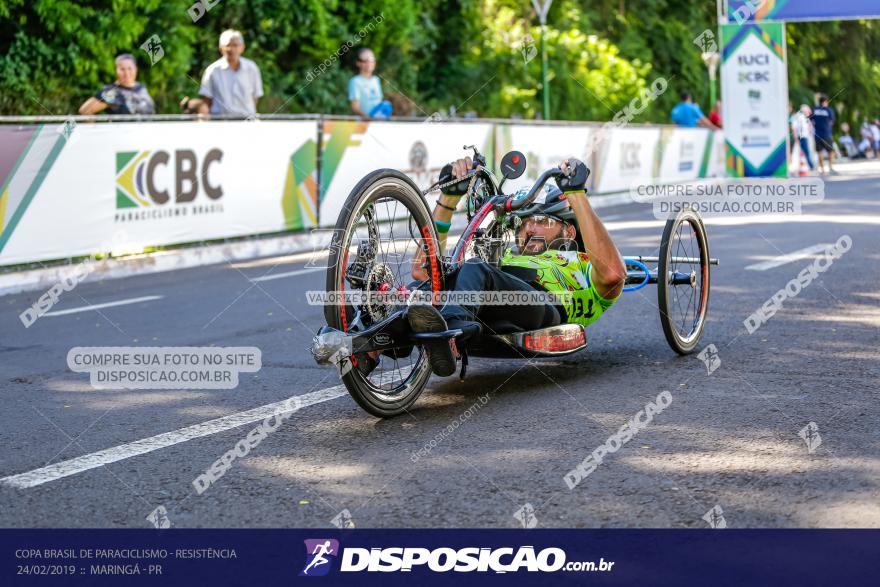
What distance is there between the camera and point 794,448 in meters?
5.03

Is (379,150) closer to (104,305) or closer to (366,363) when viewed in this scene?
(104,305)

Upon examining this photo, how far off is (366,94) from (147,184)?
458 centimetres

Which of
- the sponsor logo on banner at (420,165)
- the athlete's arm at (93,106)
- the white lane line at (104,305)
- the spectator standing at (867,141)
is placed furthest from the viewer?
the spectator standing at (867,141)

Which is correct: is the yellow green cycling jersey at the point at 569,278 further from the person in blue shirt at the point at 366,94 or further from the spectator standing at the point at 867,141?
the spectator standing at the point at 867,141

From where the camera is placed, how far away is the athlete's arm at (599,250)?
609 centimetres

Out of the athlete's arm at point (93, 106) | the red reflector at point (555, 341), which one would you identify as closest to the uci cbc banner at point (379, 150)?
the athlete's arm at point (93, 106)

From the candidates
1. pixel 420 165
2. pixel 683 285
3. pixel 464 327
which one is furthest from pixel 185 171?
pixel 464 327

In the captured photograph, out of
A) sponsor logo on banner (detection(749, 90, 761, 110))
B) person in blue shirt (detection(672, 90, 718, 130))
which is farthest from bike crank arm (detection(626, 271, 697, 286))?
person in blue shirt (detection(672, 90, 718, 130))

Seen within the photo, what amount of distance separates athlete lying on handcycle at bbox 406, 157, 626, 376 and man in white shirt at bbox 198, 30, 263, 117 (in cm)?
895

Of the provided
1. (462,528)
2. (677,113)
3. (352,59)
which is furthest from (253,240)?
(677,113)

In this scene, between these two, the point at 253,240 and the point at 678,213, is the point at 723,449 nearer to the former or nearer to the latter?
the point at 678,213

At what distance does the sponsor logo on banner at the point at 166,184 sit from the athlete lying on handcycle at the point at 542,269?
7136 mm

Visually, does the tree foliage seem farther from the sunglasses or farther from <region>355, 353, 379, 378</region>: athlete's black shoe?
<region>355, 353, 379, 378</region>: athlete's black shoe

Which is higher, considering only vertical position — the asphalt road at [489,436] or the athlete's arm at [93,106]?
the athlete's arm at [93,106]
